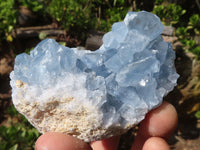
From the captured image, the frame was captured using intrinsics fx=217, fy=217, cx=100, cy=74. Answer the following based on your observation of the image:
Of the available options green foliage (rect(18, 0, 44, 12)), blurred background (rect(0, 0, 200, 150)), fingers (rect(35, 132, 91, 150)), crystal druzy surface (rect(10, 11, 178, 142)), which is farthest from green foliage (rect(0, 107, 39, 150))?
green foliage (rect(18, 0, 44, 12))

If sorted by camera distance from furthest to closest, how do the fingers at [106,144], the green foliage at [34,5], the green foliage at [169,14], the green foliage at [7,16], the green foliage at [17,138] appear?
the green foliage at [34,5], the green foliage at [169,14], the green foliage at [7,16], the green foliage at [17,138], the fingers at [106,144]

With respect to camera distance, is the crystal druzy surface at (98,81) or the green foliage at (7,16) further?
the green foliage at (7,16)

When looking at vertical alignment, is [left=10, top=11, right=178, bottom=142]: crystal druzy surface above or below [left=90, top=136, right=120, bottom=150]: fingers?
above

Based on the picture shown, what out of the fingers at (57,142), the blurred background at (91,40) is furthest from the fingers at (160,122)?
the blurred background at (91,40)

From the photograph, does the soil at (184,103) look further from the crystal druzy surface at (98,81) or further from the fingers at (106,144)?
the crystal druzy surface at (98,81)

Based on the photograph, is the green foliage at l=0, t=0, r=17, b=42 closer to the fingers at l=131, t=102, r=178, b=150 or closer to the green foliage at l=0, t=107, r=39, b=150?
the green foliage at l=0, t=107, r=39, b=150

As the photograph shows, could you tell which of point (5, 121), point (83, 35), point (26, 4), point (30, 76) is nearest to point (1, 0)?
point (26, 4)
